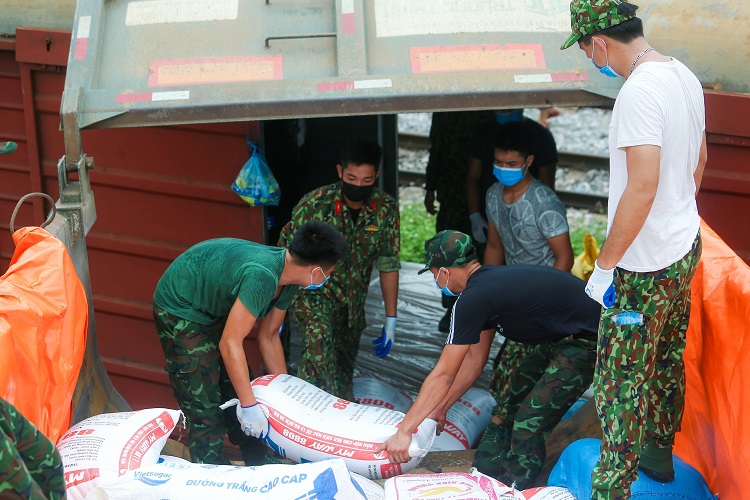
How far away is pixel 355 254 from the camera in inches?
185

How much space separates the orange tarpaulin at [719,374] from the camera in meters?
3.24

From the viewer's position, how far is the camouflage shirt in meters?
4.55

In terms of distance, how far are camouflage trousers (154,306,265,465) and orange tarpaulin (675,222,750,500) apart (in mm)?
1966

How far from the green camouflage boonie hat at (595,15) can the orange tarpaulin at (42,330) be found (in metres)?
2.01

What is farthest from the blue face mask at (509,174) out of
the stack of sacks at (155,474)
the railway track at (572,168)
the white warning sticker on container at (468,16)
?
the railway track at (572,168)

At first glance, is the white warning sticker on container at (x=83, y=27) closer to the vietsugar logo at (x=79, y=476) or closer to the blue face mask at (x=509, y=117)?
the vietsugar logo at (x=79, y=476)

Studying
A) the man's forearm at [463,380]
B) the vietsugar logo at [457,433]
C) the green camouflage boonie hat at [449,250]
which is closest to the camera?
the green camouflage boonie hat at [449,250]

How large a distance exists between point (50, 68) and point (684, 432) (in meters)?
3.57

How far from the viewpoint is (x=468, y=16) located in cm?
391

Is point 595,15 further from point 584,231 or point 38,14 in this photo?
point 584,231

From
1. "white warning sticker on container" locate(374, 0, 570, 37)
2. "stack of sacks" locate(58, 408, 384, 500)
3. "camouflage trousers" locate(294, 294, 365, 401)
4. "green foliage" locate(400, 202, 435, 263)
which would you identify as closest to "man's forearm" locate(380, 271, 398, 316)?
"camouflage trousers" locate(294, 294, 365, 401)

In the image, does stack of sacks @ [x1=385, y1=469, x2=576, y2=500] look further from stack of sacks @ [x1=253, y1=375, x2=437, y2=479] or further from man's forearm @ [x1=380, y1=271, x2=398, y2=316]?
man's forearm @ [x1=380, y1=271, x2=398, y2=316]

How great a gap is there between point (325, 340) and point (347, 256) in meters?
0.44

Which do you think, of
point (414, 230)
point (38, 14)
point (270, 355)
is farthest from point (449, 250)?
point (414, 230)
